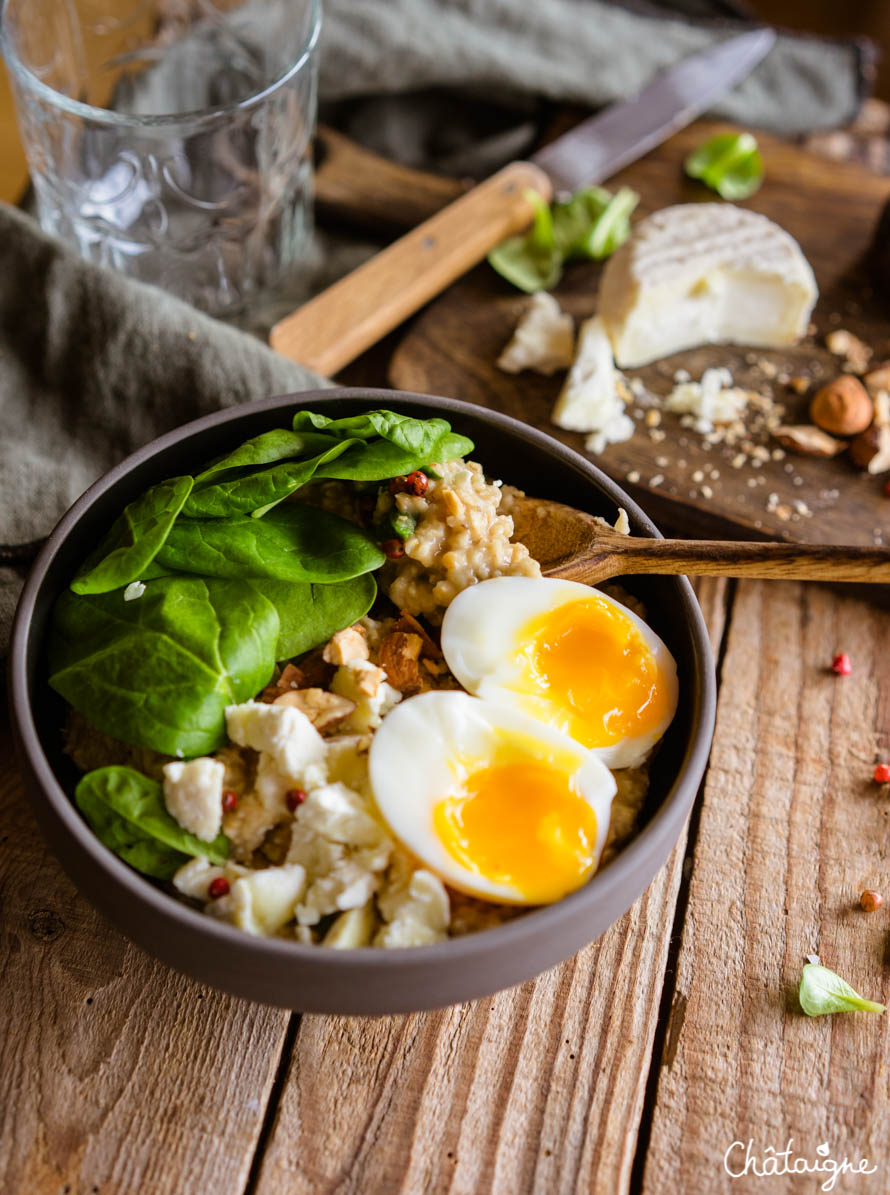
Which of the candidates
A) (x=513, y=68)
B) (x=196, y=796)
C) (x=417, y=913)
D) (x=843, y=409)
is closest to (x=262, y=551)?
(x=196, y=796)

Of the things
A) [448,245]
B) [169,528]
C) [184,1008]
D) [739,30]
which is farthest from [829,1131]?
[739,30]

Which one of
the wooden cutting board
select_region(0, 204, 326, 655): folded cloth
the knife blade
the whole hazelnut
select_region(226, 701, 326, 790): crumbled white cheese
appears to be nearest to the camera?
select_region(226, 701, 326, 790): crumbled white cheese

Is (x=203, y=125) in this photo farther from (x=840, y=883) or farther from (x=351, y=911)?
(x=840, y=883)

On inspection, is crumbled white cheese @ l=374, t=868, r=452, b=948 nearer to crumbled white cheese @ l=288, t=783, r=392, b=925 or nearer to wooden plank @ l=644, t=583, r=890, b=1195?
crumbled white cheese @ l=288, t=783, r=392, b=925

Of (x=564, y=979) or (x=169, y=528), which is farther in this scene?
(x=564, y=979)

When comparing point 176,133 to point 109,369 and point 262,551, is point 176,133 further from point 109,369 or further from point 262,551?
point 262,551

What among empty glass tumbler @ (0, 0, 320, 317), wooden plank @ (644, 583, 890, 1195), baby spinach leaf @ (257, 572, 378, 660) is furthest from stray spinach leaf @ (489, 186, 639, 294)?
baby spinach leaf @ (257, 572, 378, 660)

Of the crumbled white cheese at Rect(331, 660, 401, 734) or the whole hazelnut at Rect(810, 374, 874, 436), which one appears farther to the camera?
the whole hazelnut at Rect(810, 374, 874, 436)
